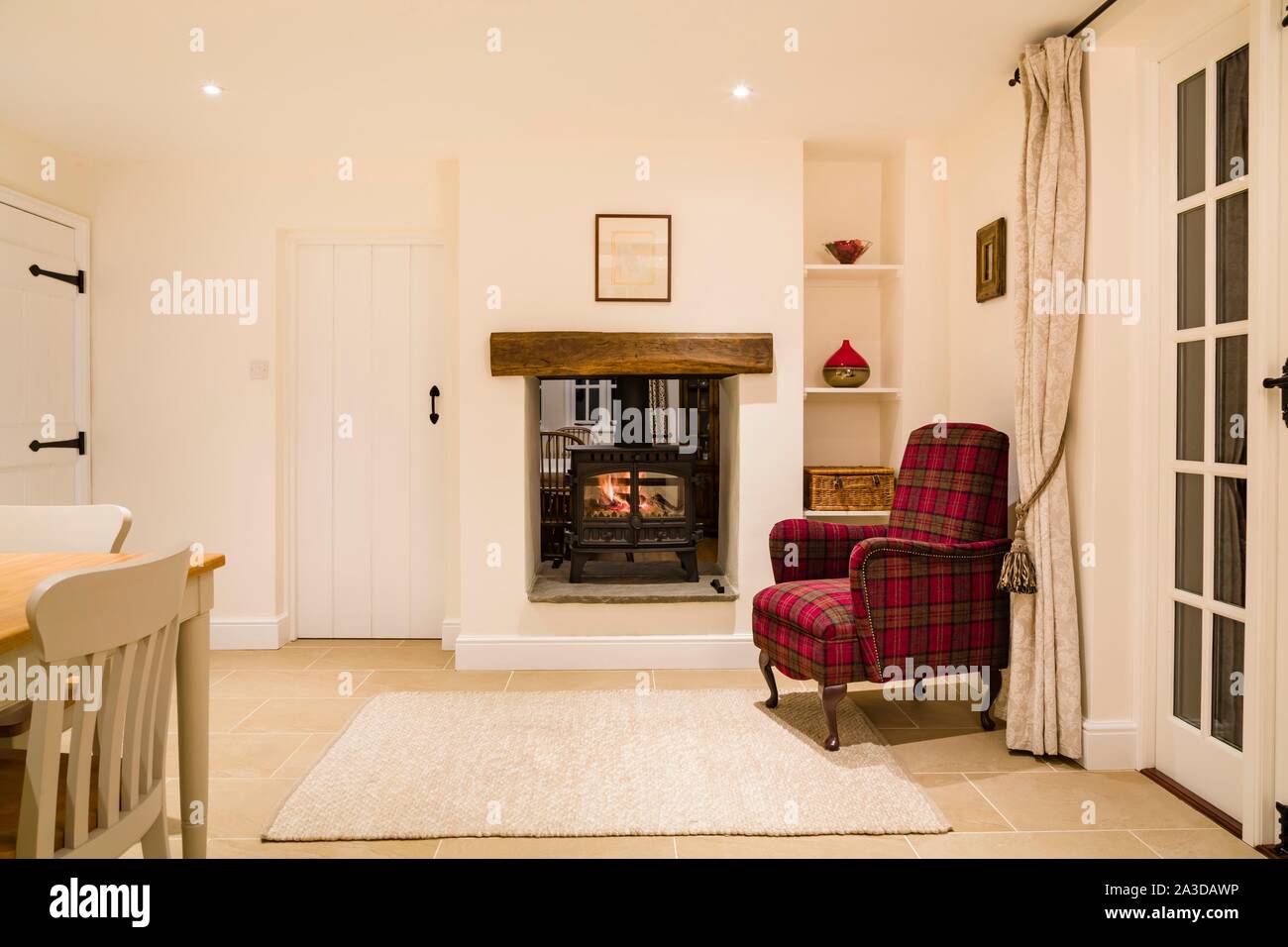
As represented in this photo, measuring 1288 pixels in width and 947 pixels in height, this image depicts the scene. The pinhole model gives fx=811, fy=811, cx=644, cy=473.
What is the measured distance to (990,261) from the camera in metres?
3.31

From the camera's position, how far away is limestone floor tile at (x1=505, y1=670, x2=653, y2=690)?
137 inches

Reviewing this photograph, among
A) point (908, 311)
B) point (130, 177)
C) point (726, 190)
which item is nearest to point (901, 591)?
point (908, 311)

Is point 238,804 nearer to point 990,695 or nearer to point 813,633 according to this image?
point 813,633

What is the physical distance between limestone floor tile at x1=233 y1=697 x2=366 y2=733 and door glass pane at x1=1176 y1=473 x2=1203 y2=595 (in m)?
2.86

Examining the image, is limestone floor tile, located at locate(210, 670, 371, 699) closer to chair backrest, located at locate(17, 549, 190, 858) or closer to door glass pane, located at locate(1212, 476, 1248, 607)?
chair backrest, located at locate(17, 549, 190, 858)

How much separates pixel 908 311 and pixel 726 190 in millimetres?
1030

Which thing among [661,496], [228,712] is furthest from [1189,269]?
[228,712]

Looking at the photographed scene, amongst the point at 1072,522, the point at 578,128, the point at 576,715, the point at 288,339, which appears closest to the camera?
the point at 1072,522

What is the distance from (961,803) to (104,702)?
84.8 inches

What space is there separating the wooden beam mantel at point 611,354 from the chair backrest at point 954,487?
94cm

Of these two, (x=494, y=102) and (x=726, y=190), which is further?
(x=726, y=190)

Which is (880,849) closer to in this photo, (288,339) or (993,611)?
(993,611)

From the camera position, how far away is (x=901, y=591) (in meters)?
2.70

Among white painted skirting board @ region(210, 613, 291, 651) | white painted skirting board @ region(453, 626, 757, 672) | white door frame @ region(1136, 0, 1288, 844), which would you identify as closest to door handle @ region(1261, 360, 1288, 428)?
white door frame @ region(1136, 0, 1288, 844)
